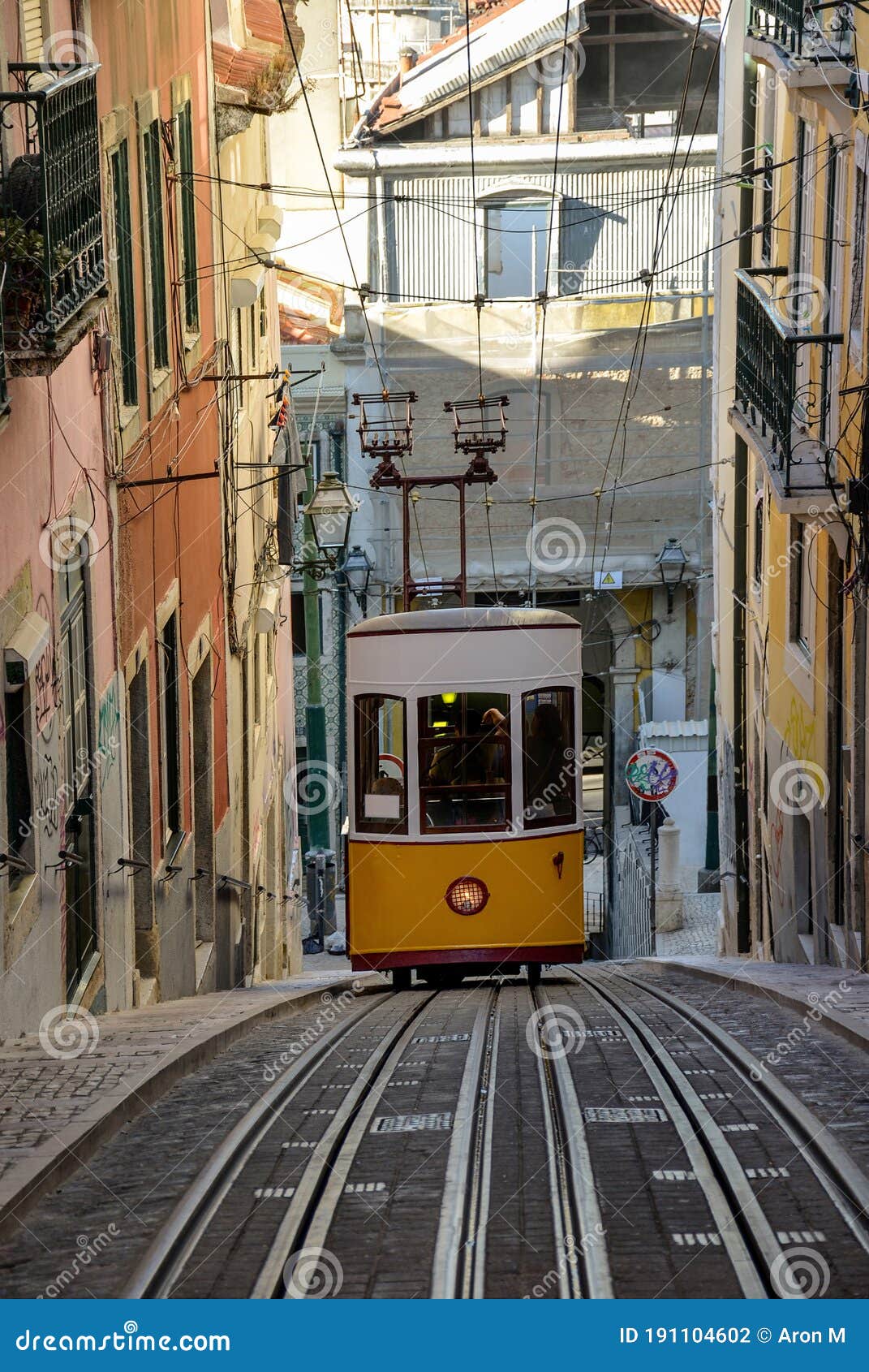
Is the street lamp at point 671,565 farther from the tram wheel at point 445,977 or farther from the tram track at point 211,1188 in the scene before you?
the tram track at point 211,1188

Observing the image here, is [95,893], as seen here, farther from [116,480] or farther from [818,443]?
[818,443]

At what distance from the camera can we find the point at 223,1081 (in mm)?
7938

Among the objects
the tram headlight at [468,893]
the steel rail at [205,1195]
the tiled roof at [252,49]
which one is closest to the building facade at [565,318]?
the tiled roof at [252,49]

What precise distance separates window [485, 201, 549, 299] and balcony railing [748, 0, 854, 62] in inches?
681

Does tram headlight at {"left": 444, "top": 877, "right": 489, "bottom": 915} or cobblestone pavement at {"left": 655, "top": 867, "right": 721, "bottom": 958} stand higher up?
tram headlight at {"left": 444, "top": 877, "right": 489, "bottom": 915}

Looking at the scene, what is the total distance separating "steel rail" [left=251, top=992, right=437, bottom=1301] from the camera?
4945 millimetres

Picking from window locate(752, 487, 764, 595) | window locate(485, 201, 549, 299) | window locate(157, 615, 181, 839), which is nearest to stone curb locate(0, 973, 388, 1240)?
window locate(157, 615, 181, 839)

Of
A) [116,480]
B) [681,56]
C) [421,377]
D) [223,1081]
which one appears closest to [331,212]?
[421,377]

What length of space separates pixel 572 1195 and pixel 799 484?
6.96 meters

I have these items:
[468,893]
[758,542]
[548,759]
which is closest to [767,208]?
[758,542]

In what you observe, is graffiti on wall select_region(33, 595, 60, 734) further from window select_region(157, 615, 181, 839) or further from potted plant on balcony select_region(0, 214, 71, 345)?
window select_region(157, 615, 181, 839)

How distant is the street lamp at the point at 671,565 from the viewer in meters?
28.3

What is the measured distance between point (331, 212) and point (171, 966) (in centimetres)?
2191

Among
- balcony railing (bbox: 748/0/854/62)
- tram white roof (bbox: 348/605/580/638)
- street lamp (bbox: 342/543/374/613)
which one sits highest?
balcony railing (bbox: 748/0/854/62)
